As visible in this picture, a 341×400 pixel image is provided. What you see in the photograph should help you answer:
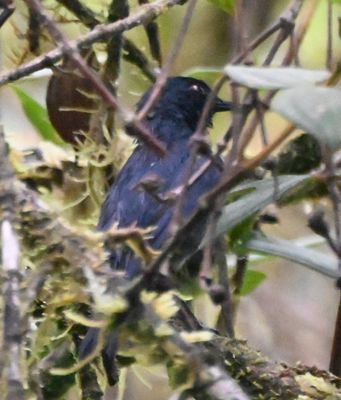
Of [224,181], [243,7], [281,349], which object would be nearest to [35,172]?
[243,7]

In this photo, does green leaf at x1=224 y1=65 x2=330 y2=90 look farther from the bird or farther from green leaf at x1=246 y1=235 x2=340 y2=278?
green leaf at x1=246 y1=235 x2=340 y2=278

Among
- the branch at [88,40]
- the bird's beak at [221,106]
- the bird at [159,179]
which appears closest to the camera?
the branch at [88,40]

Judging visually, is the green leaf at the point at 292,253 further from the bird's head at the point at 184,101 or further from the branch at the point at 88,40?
the bird's head at the point at 184,101

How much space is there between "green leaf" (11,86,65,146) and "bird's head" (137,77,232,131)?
75 centimetres

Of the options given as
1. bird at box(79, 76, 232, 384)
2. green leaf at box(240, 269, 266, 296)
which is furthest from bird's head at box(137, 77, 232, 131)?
green leaf at box(240, 269, 266, 296)

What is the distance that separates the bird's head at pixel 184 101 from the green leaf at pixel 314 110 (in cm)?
187

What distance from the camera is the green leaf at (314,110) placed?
1.13m

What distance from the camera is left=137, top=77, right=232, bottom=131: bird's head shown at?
3.04 m

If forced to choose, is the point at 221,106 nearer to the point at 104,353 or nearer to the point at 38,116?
the point at 38,116

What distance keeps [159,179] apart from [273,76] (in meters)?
0.24

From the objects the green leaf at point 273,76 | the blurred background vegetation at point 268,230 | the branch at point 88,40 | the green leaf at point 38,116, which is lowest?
the blurred background vegetation at point 268,230

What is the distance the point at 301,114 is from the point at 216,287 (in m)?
0.32

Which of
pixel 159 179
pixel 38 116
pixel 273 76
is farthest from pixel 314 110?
pixel 38 116

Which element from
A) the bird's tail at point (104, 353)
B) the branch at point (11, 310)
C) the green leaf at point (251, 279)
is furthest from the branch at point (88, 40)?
the green leaf at point (251, 279)
